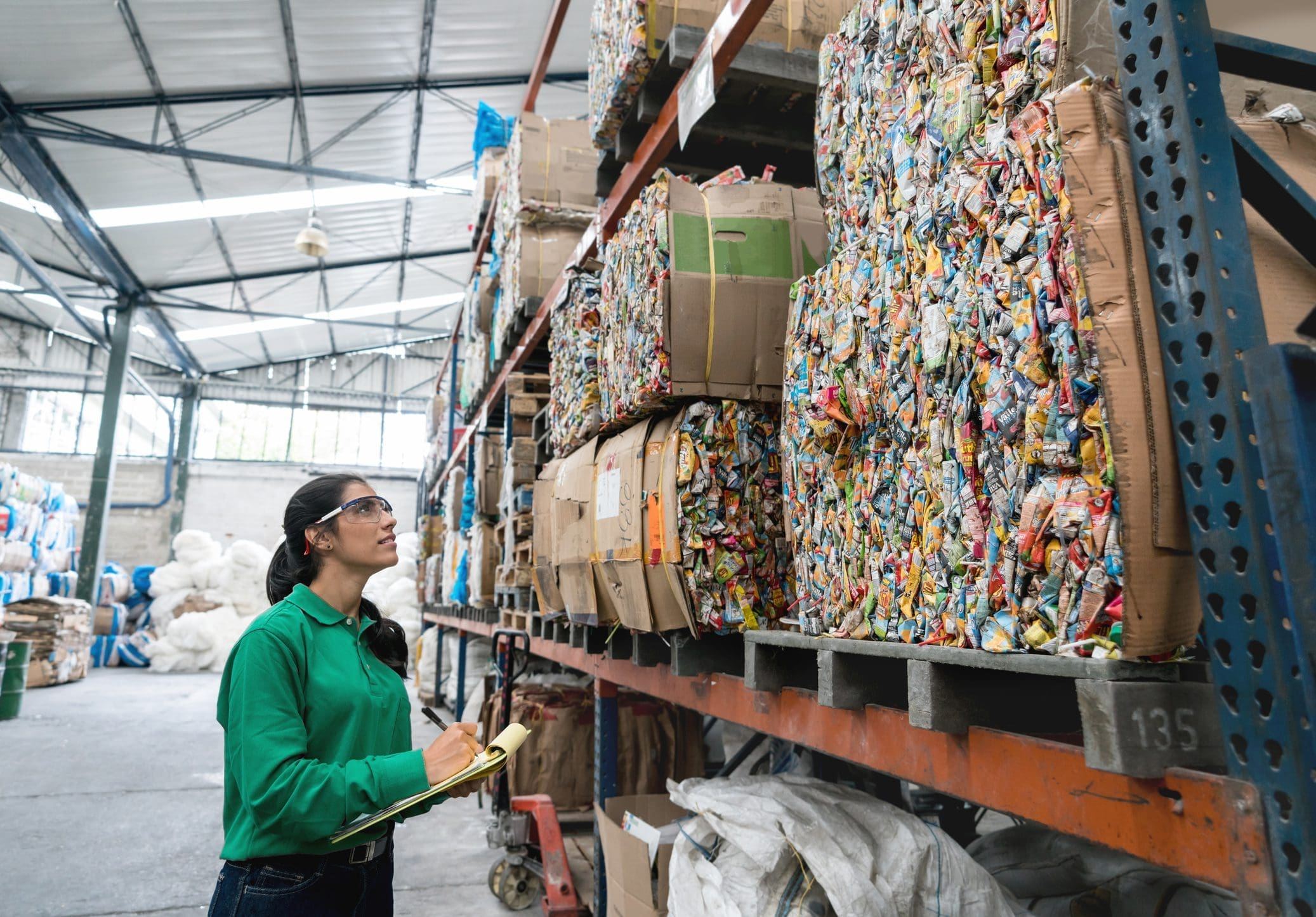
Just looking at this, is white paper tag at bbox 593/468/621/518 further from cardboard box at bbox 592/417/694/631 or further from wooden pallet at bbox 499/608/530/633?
wooden pallet at bbox 499/608/530/633

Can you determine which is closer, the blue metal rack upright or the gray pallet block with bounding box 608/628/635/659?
the blue metal rack upright

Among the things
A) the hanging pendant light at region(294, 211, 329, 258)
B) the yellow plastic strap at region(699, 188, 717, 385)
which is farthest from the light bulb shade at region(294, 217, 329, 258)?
the yellow plastic strap at region(699, 188, 717, 385)

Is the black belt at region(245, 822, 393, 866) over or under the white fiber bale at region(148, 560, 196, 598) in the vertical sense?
under

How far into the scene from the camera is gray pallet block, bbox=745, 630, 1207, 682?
1.08m

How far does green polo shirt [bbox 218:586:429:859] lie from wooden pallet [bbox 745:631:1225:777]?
892 millimetres

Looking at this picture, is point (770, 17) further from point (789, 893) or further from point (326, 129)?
point (326, 129)

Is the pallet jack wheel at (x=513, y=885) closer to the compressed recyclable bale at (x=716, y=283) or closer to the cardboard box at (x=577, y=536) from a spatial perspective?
the cardboard box at (x=577, y=536)

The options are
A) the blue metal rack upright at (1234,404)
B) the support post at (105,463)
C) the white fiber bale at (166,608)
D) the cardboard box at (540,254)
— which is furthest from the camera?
the white fiber bale at (166,608)

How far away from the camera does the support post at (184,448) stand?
2109 centimetres

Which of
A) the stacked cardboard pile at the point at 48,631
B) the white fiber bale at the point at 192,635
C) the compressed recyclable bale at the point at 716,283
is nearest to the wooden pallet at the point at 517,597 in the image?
the compressed recyclable bale at the point at 716,283

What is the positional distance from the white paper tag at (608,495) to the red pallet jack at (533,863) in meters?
1.94

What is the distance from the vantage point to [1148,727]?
109cm

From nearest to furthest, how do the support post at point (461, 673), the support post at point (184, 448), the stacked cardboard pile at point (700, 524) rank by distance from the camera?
the stacked cardboard pile at point (700, 524) < the support post at point (461, 673) < the support post at point (184, 448)

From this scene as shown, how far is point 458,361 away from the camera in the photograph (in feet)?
36.2
